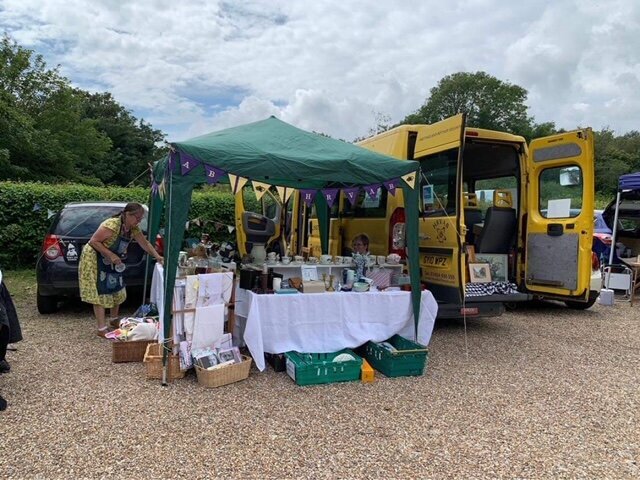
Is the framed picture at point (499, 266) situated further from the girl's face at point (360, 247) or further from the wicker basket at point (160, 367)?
the wicker basket at point (160, 367)

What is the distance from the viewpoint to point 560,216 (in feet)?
18.8

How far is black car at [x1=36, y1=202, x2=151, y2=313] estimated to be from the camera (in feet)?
17.4

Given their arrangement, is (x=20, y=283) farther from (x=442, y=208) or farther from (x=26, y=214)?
(x=442, y=208)

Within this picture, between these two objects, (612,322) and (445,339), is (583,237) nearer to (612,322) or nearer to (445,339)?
(612,322)

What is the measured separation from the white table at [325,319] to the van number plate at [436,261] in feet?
1.74

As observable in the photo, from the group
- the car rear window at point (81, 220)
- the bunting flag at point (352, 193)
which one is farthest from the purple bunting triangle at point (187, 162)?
the bunting flag at point (352, 193)

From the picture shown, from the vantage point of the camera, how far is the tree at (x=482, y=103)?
125 ft

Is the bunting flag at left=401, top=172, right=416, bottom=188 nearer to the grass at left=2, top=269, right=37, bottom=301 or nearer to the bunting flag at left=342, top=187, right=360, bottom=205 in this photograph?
the bunting flag at left=342, top=187, right=360, bottom=205

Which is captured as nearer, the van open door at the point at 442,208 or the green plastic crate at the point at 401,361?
the green plastic crate at the point at 401,361

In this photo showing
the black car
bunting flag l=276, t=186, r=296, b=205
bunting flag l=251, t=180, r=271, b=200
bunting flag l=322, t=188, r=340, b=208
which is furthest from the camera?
bunting flag l=276, t=186, r=296, b=205

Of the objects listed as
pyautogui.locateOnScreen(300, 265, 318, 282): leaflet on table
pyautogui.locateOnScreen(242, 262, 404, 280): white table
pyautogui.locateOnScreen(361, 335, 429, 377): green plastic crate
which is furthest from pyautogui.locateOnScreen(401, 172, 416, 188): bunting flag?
pyautogui.locateOnScreen(361, 335, 429, 377): green plastic crate

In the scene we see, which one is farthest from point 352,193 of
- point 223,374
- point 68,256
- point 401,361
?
point 68,256

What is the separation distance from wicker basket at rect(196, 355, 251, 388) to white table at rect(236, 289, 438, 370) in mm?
155

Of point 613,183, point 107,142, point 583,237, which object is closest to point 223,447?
point 583,237
